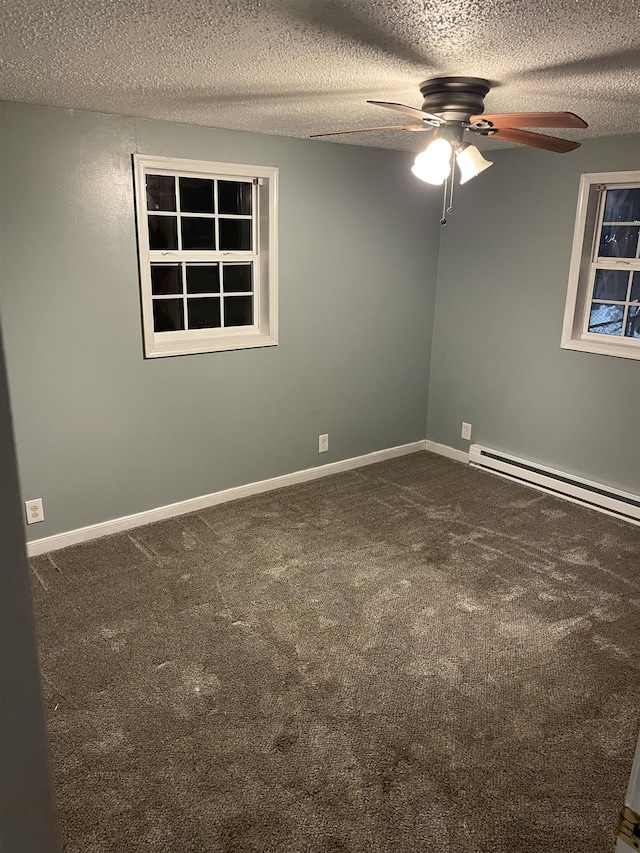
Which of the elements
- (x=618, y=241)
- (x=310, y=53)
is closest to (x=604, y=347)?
(x=618, y=241)

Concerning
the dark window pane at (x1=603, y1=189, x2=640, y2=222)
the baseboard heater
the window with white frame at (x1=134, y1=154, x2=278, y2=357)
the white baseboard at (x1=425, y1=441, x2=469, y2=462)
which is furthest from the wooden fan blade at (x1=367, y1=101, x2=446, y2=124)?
the white baseboard at (x1=425, y1=441, x2=469, y2=462)

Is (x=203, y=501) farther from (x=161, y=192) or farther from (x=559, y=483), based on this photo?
(x=559, y=483)

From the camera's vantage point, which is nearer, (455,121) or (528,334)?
(455,121)

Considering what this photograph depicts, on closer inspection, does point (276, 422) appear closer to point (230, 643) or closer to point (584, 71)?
point (230, 643)

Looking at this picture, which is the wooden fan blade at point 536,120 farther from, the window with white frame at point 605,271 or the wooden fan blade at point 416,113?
the window with white frame at point 605,271

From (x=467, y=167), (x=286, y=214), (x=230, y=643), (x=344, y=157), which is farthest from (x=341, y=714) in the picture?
(x=344, y=157)

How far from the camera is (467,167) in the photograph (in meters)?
2.81

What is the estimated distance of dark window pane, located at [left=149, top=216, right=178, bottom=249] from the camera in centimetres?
380

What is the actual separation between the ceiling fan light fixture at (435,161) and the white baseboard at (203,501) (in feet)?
8.15

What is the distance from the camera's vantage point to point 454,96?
8.23 feet

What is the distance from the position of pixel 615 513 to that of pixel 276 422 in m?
2.32

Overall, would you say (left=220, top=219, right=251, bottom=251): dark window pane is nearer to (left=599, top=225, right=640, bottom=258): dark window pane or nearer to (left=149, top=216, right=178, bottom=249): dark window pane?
(left=149, top=216, right=178, bottom=249): dark window pane

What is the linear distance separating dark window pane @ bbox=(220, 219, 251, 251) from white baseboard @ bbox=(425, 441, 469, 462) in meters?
2.25

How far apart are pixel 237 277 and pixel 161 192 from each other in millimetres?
713
